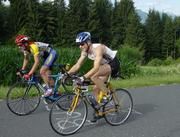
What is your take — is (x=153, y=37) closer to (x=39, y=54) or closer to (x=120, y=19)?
(x=120, y=19)

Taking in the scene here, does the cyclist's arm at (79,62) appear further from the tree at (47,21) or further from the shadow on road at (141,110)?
the tree at (47,21)

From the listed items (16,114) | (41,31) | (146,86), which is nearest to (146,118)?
(16,114)

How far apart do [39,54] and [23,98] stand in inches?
44.9

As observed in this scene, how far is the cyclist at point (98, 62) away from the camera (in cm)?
908

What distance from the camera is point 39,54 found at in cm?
1102

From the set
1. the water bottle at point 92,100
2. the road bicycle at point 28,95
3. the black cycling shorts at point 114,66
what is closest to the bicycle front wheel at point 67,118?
the water bottle at point 92,100

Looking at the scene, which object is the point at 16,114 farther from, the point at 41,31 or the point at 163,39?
the point at 163,39

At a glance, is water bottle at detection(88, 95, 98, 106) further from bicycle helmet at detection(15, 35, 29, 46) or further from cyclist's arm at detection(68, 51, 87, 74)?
bicycle helmet at detection(15, 35, 29, 46)

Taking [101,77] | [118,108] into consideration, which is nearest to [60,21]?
[118,108]

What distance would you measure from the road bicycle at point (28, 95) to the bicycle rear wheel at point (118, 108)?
1.56 m

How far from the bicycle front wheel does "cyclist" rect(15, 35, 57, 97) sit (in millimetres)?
1836

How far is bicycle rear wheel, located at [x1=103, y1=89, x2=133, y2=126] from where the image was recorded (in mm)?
9695

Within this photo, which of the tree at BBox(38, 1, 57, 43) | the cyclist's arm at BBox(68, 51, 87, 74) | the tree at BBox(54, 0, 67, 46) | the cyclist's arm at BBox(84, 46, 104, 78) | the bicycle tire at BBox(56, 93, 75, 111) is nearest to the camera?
the bicycle tire at BBox(56, 93, 75, 111)

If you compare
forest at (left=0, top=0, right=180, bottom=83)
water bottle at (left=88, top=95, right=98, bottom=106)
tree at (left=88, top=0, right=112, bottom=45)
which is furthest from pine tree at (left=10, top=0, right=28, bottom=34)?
water bottle at (left=88, top=95, right=98, bottom=106)
